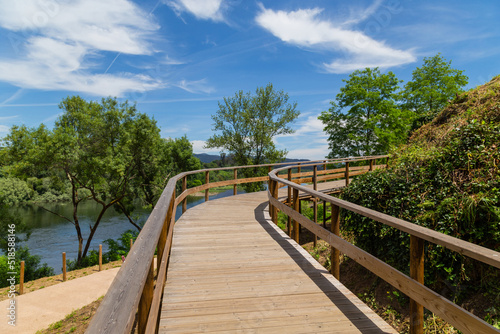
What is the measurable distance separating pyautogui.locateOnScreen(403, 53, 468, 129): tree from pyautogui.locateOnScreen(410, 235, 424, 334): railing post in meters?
25.0

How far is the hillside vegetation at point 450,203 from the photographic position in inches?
178

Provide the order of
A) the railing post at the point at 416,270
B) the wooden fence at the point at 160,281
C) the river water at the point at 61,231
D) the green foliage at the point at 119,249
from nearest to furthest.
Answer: the wooden fence at the point at 160,281 → the railing post at the point at 416,270 → the green foliage at the point at 119,249 → the river water at the point at 61,231

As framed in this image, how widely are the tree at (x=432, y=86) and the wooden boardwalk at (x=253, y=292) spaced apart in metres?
24.1

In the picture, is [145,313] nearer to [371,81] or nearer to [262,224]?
[262,224]

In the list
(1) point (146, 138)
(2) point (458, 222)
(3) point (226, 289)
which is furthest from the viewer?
(1) point (146, 138)

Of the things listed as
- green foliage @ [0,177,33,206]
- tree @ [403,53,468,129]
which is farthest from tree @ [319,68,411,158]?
green foliage @ [0,177,33,206]

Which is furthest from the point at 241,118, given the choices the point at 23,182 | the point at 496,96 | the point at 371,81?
the point at 496,96

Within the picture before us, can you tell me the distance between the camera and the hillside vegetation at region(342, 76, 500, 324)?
4512 mm

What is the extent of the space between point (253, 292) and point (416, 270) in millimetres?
1586

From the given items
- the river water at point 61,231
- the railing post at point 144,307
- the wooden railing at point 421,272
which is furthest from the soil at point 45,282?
the wooden railing at point 421,272

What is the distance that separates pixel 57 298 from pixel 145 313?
15920 millimetres

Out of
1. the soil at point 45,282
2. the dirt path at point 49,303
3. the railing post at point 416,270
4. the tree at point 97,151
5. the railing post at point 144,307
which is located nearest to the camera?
the railing post at point 144,307

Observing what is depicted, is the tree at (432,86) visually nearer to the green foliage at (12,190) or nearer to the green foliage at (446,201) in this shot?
the green foliage at (446,201)

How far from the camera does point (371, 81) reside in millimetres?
24453
